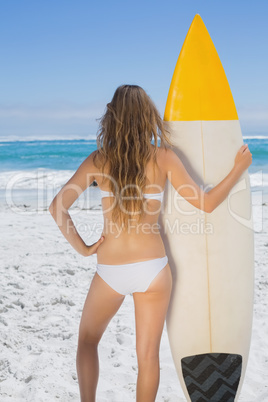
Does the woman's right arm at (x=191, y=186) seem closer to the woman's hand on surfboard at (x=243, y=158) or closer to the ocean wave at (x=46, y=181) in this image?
the woman's hand on surfboard at (x=243, y=158)

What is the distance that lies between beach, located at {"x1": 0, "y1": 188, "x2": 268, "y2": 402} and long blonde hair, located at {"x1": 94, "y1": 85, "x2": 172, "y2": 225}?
139cm

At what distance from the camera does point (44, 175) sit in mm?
16484

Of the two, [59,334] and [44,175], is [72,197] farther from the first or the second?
[44,175]

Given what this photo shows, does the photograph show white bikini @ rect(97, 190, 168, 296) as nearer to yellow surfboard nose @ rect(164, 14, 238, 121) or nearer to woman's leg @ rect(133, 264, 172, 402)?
woman's leg @ rect(133, 264, 172, 402)

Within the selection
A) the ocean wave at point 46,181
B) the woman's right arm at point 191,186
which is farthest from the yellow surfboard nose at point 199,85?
the ocean wave at point 46,181

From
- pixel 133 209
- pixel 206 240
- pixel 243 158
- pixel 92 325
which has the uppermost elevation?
pixel 243 158

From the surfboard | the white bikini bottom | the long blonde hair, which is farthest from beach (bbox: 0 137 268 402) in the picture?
the long blonde hair

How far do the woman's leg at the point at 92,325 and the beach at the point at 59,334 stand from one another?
60 centimetres

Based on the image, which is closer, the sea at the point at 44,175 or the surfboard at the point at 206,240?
the surfboard at the point at 206,240

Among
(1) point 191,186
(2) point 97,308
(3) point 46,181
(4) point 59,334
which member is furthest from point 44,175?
(1) point 191,186

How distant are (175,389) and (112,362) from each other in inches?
19.8

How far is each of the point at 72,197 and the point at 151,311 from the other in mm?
609

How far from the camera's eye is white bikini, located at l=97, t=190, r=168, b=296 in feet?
6.20

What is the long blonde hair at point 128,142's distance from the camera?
5.99 feet
